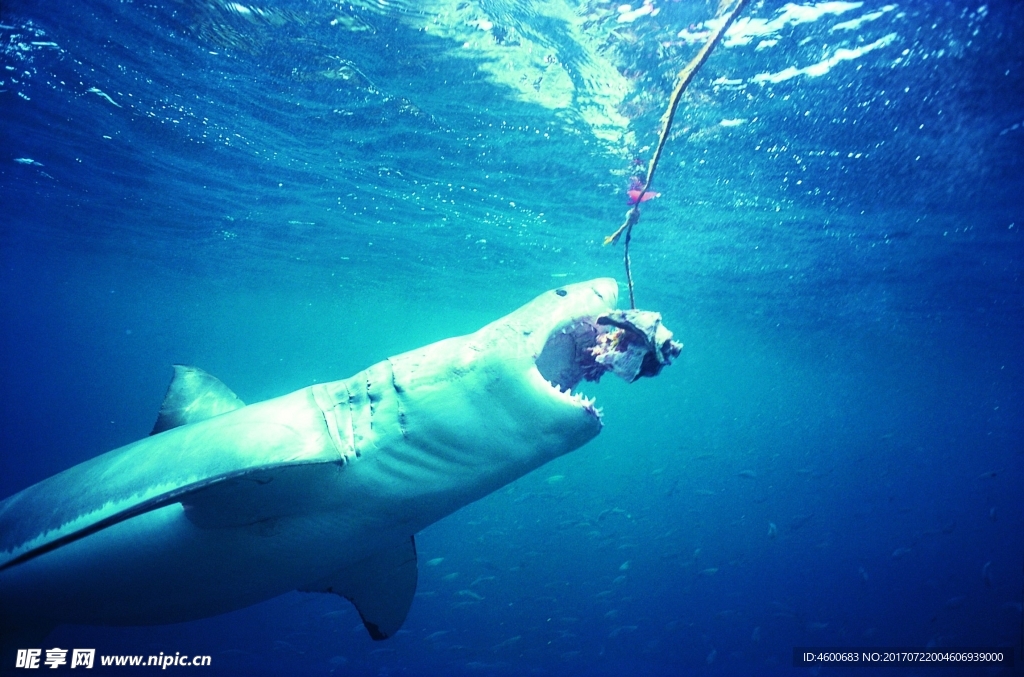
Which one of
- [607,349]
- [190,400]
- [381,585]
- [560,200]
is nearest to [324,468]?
[607,349]

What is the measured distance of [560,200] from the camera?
15.3 metres

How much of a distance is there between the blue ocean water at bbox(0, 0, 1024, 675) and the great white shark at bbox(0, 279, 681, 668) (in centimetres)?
672

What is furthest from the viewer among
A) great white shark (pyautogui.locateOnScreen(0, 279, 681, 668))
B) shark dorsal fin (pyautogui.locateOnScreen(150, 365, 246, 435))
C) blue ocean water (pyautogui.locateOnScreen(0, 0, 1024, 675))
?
blue ocean water (pyautogui.locateOnScreen(0, 0, 1024, 675))

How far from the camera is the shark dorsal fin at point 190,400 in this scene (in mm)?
4105

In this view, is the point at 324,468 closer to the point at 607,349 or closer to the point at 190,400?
the point at 607,349

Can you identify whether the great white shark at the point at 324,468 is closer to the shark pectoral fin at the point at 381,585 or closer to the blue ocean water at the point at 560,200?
the shark pectoral fin at the point at 381,585

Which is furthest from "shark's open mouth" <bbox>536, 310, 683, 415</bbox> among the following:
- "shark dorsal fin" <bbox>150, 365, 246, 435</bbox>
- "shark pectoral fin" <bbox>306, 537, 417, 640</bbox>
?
"shark dorsal fin" <bbox>150, 365, 246, 435</bbox>

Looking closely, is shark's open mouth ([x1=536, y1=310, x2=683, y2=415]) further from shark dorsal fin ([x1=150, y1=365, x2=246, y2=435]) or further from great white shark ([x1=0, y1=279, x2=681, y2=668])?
shark dorsal fin ([x1=150, y1=365, x2=246, y2=435])

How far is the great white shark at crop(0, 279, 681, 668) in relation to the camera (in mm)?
2525

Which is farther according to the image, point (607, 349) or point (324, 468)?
point (607, 349)

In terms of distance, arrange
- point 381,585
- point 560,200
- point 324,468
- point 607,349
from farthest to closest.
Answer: point 560,200
point 381,585
point 607,349
point 324,468

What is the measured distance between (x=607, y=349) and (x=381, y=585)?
328 centimetres

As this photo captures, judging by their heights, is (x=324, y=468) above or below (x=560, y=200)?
below

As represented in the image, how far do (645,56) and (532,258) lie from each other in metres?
14.4
